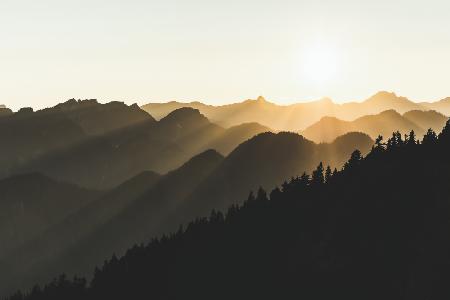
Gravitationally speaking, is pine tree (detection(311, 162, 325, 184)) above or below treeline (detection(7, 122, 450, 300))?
above

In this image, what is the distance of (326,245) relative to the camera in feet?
305

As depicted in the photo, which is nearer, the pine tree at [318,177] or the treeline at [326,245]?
the treeline at [326,245]

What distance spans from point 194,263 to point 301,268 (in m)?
24.0

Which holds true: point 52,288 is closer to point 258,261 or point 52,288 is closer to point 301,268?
point 258,261

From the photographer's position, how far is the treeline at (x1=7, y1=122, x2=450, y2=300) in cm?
8550

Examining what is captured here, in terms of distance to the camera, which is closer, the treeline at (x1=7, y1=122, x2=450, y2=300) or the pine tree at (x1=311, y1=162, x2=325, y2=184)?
the treeline at (x1=7, y1=122, x2=450, y2=300)

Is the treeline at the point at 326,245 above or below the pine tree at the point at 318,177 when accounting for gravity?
below

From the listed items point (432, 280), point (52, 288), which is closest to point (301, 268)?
point (432, 280)

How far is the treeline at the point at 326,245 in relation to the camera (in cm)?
8550

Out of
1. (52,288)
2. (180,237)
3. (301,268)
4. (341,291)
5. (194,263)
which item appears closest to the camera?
(341,291)

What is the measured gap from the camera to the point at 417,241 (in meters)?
87.1

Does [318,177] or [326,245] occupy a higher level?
[318,177]

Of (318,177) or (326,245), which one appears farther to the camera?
(318,177)

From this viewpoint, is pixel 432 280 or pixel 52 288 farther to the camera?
pixel 52 288
